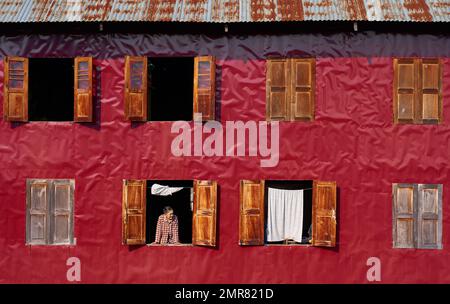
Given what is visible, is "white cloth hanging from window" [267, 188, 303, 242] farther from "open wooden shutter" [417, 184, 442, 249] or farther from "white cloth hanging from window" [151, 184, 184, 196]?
"open wooden shutter" [417, 184, 442, 249]

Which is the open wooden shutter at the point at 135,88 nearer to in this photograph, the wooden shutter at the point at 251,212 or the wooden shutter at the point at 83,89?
the wooden shutter at the point at 83,89

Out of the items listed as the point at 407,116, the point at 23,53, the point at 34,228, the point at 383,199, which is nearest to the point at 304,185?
the point at 383,199

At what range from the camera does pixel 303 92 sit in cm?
1127

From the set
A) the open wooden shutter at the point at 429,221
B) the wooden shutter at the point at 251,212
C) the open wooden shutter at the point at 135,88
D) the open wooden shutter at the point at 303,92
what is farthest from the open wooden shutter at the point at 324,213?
A: the open wooden shutter at the point at 135,88

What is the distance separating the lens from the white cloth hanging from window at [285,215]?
1143 centimetres

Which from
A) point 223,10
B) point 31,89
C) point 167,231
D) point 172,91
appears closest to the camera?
point 223,10

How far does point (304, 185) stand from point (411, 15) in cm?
411

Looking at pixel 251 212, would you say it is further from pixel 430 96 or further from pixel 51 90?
pixel 51 90

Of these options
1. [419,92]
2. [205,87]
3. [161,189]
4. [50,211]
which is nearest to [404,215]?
[419,92]

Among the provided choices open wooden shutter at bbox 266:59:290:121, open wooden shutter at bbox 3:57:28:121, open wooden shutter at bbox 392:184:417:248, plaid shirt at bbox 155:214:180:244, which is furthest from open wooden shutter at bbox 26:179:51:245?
open wooden shutter at bbox 392:184:417:248

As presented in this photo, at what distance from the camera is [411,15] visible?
36.2 ft

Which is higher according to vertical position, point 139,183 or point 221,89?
point 221,89

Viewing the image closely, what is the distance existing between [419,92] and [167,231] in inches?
235
